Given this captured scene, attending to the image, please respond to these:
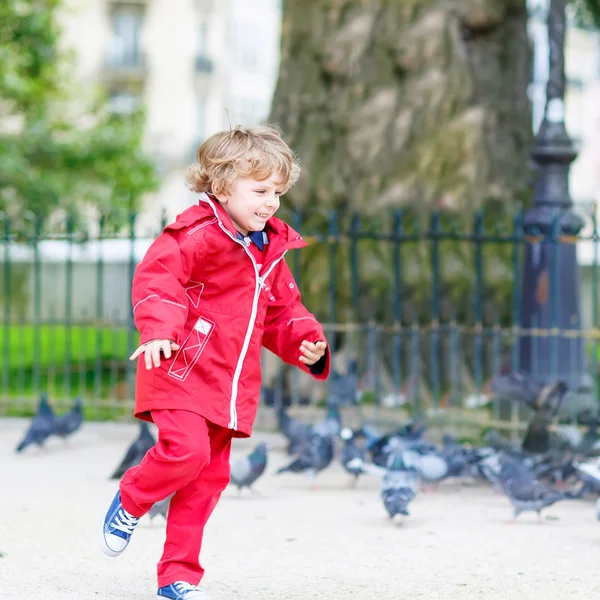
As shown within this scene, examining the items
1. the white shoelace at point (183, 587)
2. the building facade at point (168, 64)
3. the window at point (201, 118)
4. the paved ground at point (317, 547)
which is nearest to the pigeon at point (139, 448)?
the paved ground at point (317, 547)

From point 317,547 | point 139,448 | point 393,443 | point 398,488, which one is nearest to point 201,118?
point 139,448

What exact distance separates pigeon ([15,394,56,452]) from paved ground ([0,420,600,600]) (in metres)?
0.77

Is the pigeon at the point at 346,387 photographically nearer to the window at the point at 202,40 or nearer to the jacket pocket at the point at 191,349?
the jacket pocket at the point at 191,349

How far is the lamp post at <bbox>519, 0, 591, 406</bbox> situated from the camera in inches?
319

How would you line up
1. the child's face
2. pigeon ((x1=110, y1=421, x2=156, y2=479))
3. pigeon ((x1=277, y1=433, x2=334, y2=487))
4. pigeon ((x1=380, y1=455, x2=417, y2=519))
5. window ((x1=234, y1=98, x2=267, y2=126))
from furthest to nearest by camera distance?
window ((x1=234, y1=98, x2=267, y2=126)) → pigeon ((x1=110, y1=421, x2=156, y2=479)) → pigeon ((x1=277, y1=433, x2=334, y2=487)) → pigeon ((x1=380, y1=455, x2=417, y2=519)) → the child's face

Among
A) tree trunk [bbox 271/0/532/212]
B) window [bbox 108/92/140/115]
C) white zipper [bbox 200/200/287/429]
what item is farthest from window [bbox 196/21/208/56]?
white zipper [bbox 200/200/287/429]

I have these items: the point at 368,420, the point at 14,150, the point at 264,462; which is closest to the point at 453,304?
the point at 368,420

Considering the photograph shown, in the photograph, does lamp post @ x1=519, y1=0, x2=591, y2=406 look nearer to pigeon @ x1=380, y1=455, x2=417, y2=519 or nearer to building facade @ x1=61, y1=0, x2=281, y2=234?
pigeon @ x1=380, y1=455, x2=417, y2=519

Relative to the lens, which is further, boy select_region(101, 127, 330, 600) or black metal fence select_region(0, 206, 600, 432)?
black metal fence select_region(0, 206, 600, 432)

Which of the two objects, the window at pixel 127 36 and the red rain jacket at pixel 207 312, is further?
the window at pixel 127 36

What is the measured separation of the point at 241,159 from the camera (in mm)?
3715

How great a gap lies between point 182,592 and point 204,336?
826 mm

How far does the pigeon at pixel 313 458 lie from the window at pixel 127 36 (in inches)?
1406

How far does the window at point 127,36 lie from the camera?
4062cm
